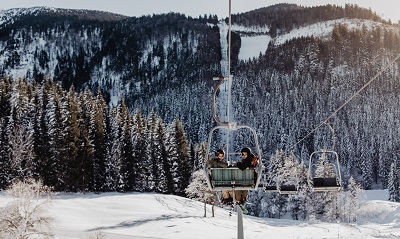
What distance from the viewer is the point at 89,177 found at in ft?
198

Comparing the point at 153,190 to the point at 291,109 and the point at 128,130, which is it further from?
the point at 291,109

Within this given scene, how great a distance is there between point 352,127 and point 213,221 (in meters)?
114

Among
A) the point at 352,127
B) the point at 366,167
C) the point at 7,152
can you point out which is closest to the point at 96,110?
the point at 7,152

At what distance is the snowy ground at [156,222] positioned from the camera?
43.2 m

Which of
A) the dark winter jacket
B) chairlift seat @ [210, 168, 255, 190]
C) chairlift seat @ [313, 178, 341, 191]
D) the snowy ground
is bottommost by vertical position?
the snowy ground

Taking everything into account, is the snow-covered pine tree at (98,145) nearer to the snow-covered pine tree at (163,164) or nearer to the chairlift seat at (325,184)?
the snow-covered pine tree at (163,164)

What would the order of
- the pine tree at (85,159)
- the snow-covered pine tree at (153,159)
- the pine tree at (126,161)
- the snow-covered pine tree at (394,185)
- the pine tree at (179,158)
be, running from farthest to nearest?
the snow-covered pine tree at (394,185) → the pine tree at (179,158) → the snow-covered pine tree at (153,159) → the pine tree at (126,161) → the pine tree at (85,159)

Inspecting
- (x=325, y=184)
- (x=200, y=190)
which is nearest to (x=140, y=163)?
(x=200, y=190)

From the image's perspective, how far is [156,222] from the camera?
157 feet

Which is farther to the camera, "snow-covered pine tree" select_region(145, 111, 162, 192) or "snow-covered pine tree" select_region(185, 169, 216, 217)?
"snow-covered pine tree" select_region(145, 111, 162, 192)

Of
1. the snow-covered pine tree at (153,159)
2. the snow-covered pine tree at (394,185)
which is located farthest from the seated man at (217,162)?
the snow-covered pine tree at (394,185)

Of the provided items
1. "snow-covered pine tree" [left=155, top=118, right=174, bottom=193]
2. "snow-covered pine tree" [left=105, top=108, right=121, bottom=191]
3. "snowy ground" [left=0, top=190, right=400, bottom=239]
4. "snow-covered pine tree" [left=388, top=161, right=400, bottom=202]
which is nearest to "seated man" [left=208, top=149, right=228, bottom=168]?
"snowy ground" [left=0, top=190, right=400, bottom=239]

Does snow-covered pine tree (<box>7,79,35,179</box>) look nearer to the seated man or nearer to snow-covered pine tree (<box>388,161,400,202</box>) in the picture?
the seated man

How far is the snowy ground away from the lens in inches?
1702
